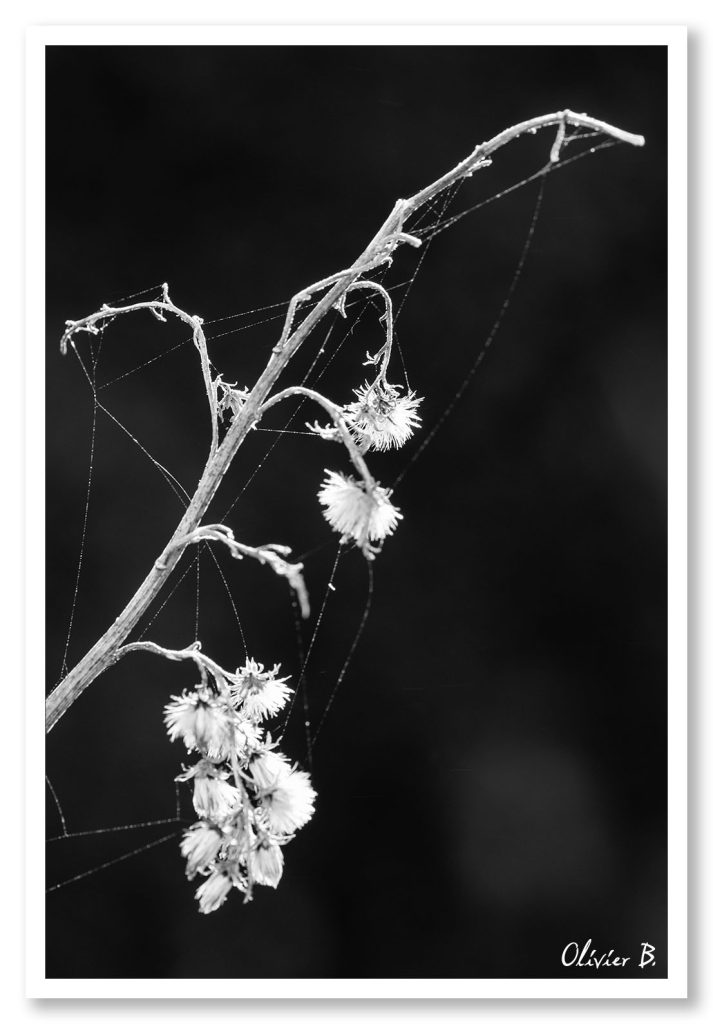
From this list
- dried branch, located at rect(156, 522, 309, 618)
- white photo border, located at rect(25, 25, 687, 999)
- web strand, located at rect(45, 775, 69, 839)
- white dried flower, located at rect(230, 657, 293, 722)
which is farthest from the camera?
web strand, located at rect(45, 775, 69, 839)

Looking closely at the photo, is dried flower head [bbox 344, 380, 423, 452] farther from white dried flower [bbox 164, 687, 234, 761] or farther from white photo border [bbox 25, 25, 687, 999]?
white photo border [bbox 25, 25, 687, 999]

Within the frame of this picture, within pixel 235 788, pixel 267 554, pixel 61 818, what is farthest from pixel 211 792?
pixel 61 818

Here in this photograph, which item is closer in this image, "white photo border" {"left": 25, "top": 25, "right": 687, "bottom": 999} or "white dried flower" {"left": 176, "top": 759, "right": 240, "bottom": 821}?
"white dried flower" {"left": 176, "top": 759, "right": 240, "bottom": 821}

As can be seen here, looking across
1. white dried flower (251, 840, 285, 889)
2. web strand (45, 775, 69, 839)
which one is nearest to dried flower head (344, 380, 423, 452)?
white dried flower (251, 840, 285, 889)
